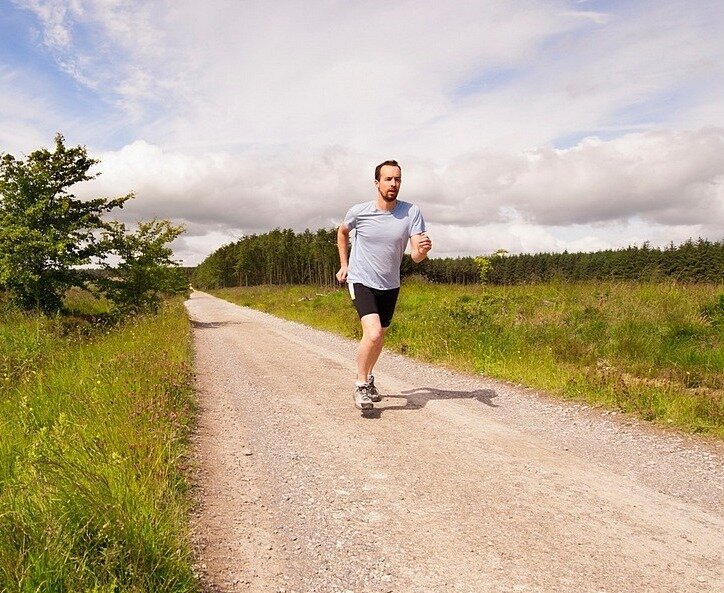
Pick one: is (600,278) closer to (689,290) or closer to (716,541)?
(689,290)

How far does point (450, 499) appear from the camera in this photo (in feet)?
10.3

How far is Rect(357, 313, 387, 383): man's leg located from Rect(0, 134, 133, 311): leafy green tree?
38.9 feet

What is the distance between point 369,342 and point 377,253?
954 millimetres

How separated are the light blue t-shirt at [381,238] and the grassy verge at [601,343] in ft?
9.45

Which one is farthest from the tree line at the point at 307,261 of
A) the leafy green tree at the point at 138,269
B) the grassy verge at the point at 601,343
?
the grassy verge at the point at 601,343

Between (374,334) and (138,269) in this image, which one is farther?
(138,269)

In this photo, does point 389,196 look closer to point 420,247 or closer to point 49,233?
point 420,247

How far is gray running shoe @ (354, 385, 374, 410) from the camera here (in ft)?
16.9

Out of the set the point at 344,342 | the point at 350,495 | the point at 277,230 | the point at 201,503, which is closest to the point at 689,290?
the point at 344,342

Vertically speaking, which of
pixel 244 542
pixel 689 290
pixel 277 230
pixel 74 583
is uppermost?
pixel 277 230

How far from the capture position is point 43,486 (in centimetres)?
257

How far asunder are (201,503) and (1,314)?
13.9 m

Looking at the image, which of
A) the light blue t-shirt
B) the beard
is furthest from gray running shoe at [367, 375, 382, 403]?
the beard

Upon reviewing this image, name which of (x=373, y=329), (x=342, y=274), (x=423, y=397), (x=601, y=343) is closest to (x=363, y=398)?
(x=373, y=329)
